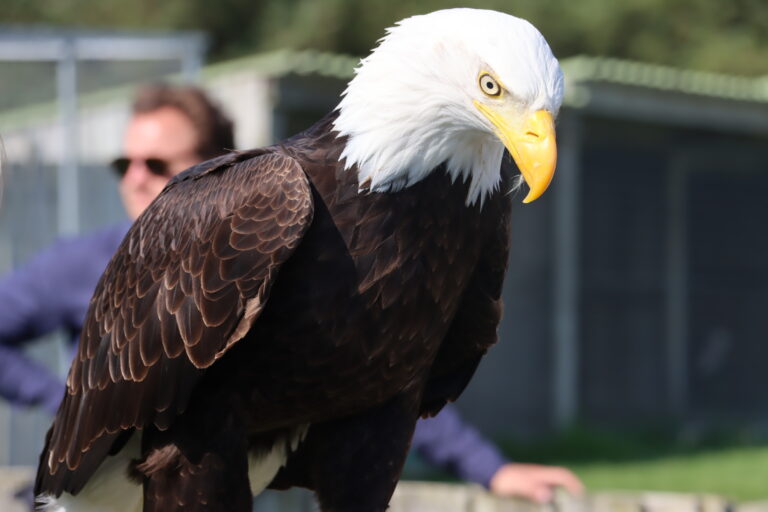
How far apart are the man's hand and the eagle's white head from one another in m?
1.22

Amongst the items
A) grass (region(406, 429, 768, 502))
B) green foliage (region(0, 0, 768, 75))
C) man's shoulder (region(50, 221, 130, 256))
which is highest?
man's shoulder (region(50, 221, 130, 256))

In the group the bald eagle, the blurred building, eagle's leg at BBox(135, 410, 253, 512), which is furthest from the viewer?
the blurred building

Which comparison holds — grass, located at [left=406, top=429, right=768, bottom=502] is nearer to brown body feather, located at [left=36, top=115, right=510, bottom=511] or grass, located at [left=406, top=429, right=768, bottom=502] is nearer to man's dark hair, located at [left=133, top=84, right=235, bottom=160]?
man's dark hair, located at [left=133, top=84, right=235, bottom=160]

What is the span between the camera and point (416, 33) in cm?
274

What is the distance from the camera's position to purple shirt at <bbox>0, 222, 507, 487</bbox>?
3.71 m

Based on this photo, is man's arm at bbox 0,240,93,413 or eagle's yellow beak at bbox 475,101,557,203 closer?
eagle's yellow beak at bbox 475,101,557,203

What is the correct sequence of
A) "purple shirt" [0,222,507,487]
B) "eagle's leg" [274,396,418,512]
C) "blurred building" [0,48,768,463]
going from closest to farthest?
1. "eagle's leg" [274,396,418,512]
2. "purple shirt" [0,222,507,487]
3. "blurred building" [0,48,768,463]

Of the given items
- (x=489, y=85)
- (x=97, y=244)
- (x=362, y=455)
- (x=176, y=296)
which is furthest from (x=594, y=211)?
(x=489, y=85)

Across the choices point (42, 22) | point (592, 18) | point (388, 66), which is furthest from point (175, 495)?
point (42, 22)

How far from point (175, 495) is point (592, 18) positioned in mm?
13091

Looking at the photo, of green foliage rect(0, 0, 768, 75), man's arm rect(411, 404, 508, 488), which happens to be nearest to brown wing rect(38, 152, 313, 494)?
man's arm rect(411, 404, 508, 488)

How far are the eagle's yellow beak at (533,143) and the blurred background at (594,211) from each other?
6114 millimetres

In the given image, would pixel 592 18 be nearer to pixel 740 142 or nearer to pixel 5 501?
pixel 740 142

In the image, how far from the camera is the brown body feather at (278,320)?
2721 mm
